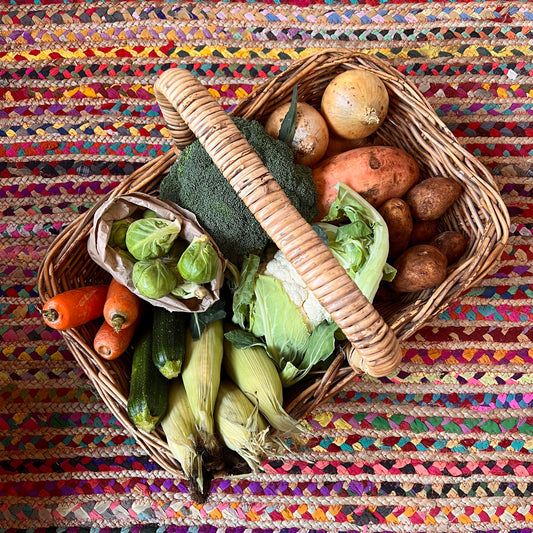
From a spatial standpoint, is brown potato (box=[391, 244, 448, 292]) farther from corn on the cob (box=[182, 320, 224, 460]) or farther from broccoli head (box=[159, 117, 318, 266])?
corn on the cob (box=[182, 320, 224, 460])

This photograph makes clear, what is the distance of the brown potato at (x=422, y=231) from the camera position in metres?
0.94

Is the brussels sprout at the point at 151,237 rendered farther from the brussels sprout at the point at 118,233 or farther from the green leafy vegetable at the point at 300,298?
the green leafy vegetable at the point at 300,298

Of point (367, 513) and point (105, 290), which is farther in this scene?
point (367, 513)

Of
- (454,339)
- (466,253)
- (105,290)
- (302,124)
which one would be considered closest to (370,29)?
(302,124)

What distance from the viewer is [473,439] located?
1050 mm

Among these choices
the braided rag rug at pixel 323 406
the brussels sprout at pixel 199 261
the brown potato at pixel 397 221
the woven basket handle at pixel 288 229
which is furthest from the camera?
the braided rag rug at pixel 323 406

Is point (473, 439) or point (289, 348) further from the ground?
point (289, 348)

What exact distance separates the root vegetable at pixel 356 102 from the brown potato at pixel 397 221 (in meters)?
0.15

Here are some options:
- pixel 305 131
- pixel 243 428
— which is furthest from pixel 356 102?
pixel 243 428

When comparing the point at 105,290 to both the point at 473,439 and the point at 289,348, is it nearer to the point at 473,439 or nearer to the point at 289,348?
the point at 289,348

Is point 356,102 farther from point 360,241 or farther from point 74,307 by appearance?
point 74,307

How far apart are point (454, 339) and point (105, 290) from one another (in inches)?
27.8

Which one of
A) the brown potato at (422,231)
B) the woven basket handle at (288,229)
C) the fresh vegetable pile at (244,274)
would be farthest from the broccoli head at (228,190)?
the brown potato at (422,231)

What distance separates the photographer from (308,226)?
64 cm
